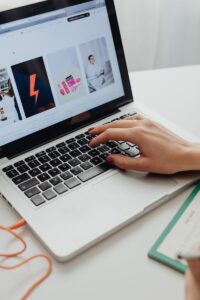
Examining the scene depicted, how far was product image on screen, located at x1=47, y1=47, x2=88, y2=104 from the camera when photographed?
0.82 m

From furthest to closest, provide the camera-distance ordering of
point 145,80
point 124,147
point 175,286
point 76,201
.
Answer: point 145,80 → point 124,147 → point 76,201 → point 175,286

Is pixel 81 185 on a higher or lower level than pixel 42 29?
lower

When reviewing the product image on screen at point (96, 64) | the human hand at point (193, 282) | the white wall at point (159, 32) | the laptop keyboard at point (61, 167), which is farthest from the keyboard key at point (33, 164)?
the white wall at point (159, 32)

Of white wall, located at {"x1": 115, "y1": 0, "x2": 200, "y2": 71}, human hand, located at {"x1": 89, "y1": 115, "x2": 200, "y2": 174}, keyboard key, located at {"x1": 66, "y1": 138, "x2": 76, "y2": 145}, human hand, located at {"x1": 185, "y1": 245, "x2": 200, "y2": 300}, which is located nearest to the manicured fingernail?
human hand, located at {"x1": 89, "y1": 115, "x2": 200, "y2": 174}

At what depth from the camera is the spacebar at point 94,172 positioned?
72 centimetres

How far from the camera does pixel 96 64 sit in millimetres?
865

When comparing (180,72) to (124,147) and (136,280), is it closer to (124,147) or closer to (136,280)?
(124,147)

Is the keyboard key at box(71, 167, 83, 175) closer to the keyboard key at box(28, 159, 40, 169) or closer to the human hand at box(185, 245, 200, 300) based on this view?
the keyboard key at box(28, 159, 40, 169)

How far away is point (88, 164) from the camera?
75 cm

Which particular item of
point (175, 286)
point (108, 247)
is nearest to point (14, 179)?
point (108, 247)

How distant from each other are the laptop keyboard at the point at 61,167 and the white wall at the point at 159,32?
0.84 metres

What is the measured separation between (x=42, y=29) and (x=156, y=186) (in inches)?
14.7

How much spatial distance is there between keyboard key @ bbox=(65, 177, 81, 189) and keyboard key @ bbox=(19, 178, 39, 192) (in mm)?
53

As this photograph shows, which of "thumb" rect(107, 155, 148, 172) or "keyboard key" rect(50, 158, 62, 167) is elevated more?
"keyboard key" rect(50, 158, 62, 167)
